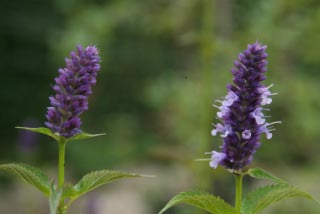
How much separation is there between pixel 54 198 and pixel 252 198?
39cm

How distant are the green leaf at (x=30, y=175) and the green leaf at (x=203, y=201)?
0.88 ft

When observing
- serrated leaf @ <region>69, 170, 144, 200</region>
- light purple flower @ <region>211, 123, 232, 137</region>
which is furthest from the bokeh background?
light purple flower @ <region>211, 123, 232, 137</region>

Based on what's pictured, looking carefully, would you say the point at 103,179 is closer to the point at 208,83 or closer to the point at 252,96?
the point at 252,96

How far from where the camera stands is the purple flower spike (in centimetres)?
141

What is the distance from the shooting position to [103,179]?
4.79ft

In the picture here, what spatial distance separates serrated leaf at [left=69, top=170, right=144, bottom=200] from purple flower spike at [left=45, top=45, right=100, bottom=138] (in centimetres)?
10

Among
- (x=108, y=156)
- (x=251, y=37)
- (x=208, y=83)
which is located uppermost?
(x=251, y=37)

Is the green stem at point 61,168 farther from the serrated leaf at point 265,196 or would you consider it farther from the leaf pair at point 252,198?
the serrated leaf at point 265,196

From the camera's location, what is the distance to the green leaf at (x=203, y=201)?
1376 millimetres

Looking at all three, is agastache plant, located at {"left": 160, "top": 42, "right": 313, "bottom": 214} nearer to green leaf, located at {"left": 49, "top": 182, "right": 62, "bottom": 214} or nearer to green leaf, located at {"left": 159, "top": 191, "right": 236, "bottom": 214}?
green leaf, located at {"left": 159, "top": 191, "right": 236, "bottom": 214}

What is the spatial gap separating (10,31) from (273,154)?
6413 millimetres

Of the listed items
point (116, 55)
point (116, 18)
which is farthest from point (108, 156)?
point (116, 18)

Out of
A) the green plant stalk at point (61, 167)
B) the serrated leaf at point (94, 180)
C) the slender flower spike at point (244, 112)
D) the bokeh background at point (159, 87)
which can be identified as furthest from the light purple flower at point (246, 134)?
the bokeh background at point (159, 87)

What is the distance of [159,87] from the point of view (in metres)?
4.79
